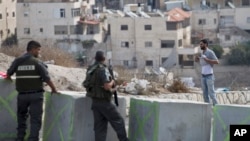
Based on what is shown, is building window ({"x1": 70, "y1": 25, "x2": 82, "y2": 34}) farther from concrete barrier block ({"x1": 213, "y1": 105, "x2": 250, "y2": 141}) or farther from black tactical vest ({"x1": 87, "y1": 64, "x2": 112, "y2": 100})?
concrete barrier block ({"x1": 213, "y1": 105, "x2": 250, "y2": 141})

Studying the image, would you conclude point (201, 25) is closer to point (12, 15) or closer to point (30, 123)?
point (12, 15)

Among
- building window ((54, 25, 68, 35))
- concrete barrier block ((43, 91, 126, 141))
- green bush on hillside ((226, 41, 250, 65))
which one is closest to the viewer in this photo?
concrete barrier block ((43, 91, 126, 141))

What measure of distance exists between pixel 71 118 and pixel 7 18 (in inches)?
1973

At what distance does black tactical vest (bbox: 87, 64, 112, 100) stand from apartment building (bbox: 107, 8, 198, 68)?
43948 mm

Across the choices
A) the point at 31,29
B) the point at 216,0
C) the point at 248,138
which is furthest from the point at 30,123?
the point at 216,0

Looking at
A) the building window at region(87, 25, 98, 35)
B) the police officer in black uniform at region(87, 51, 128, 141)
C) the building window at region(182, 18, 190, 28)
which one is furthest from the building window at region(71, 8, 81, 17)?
the police officer in black uniform at region(87, 51, 128, 141)

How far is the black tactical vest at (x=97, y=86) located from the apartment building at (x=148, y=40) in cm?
4395

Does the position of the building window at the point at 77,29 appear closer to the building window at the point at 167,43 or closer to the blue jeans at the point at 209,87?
the building window at the point at 167,43

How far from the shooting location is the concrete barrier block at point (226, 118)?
839cm

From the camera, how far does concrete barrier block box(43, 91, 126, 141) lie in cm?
907

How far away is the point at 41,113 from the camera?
911 cm

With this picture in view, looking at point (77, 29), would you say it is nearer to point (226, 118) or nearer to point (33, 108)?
point (33, 108)

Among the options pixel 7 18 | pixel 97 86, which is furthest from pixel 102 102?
pixel 7 18

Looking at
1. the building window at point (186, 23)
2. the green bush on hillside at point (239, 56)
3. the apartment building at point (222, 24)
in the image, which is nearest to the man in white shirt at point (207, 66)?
the green bush on hillside at point (239, 56)
